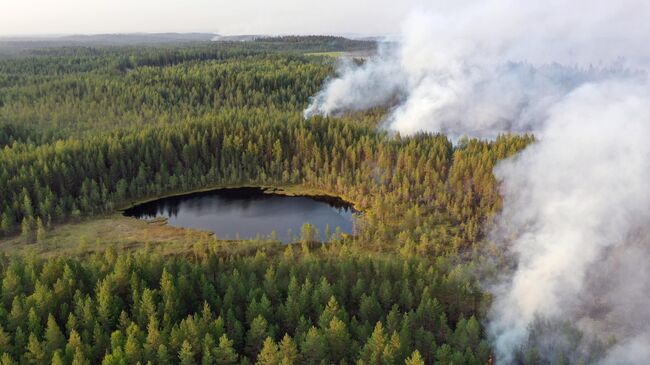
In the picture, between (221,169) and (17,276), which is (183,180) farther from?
(17,276)

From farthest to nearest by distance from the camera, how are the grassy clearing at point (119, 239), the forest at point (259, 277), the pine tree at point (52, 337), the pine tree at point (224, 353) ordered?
the grassy clearing at point (119, 239), the forest at point (259, 277), the pine tree at point (52, 337), the pine tree at point (224, 353)

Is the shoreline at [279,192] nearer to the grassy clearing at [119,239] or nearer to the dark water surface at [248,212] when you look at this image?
the dark water surface at [248,212]

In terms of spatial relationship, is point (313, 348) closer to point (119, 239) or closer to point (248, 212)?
point (119, 239)

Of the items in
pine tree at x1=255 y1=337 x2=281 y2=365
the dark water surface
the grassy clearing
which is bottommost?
the grassy clearing

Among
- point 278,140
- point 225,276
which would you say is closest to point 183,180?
point 278,140

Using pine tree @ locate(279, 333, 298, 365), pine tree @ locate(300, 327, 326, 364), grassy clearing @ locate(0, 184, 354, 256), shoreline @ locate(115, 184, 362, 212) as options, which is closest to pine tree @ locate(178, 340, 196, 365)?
pine tree @ locate(279, 333, 298, 365)

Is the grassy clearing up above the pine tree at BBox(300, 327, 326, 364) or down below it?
below

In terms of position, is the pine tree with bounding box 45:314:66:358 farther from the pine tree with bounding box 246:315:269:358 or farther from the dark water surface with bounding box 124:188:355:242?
the dark water surface with bounding box 124:188:355:242

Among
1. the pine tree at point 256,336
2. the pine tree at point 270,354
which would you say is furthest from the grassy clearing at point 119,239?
the pine tree at point 270,354
